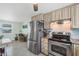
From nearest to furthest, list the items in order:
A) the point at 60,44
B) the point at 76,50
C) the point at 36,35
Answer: the point at 76,50 < the point at 60,44 < the point at 36,35

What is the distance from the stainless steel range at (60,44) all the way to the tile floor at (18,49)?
41 centimetres

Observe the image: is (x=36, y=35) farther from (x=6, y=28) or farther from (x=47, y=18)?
(x=6, y=28)

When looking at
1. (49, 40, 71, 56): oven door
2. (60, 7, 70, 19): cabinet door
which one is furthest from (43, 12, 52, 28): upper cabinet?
(49, 40, 71, 56): oven door

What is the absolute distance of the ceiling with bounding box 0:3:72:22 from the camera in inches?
71.4

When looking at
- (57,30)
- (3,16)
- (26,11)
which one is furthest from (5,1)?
(57,30)

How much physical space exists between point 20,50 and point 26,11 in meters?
0.73

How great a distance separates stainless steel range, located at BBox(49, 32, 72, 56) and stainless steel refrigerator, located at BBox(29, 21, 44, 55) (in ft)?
0.74

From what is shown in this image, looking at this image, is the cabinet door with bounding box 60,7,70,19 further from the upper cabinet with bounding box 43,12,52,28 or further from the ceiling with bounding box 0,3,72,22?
the upper cabinet with bounding box 43,12,52,28

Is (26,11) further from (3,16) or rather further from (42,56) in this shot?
(42,56)

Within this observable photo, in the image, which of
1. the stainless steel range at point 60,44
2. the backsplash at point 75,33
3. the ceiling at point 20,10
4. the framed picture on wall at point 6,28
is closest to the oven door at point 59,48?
the stainless steel range at point 60,44

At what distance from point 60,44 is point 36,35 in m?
0.48

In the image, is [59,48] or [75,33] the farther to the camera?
[59,48]

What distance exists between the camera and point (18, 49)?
1.88 m

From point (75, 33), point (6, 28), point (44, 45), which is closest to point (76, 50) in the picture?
point (75, 33)
